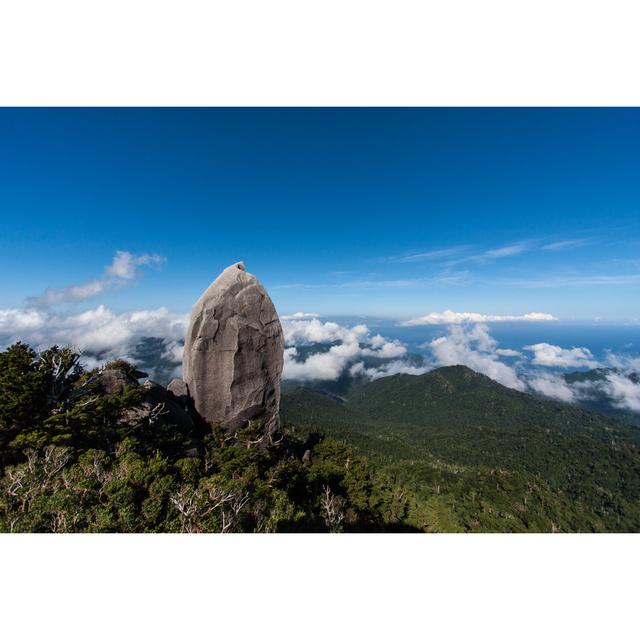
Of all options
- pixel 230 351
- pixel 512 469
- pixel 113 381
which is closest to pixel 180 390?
pixel 230 351

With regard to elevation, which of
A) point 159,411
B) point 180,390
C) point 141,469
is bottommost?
point 141,469

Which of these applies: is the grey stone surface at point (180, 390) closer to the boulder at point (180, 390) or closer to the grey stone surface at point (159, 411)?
the boulder at point (180, 390)

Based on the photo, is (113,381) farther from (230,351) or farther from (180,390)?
(230,351)

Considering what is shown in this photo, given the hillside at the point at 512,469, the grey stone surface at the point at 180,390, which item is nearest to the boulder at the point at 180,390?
the grey stone surface at the point at 180,390

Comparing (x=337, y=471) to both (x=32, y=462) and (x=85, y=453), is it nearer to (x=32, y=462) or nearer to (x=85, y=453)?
(x=85, y=453)

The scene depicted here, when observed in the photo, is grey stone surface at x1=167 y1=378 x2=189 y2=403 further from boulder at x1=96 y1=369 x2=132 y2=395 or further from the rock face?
boulder at x1=96 y1=369 x2=132 y2=395

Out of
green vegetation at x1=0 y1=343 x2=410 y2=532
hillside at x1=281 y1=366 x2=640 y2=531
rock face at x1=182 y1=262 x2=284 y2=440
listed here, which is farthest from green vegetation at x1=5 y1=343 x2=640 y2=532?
hillside at x1=281 y1=366 x2=640 y2=531

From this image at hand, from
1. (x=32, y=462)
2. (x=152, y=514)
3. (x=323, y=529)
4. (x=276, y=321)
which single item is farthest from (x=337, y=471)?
(x=32, y=462)
